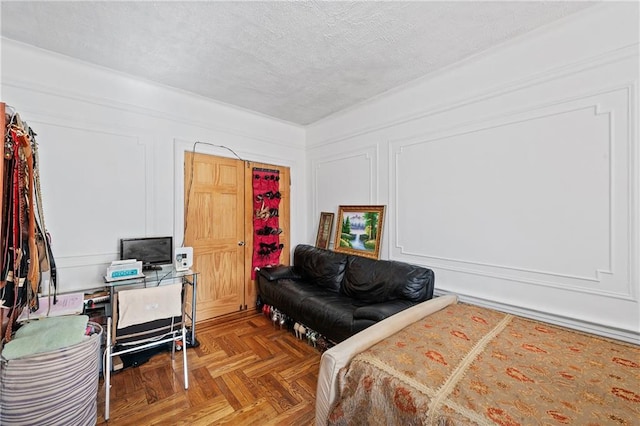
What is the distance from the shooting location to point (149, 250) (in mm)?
2807

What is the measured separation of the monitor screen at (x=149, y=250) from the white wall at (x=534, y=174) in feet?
8.27

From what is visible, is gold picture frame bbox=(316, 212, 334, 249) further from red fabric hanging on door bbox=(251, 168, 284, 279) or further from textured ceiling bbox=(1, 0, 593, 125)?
textured ceiling bbox=(1, 0, 593, 125)

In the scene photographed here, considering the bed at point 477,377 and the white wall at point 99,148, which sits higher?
the white wall at point 99,148

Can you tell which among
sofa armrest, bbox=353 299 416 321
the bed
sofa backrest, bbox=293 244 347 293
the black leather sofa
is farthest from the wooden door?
the bed

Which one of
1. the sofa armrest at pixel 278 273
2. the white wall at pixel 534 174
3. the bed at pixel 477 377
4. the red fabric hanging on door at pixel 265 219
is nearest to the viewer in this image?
the bed at pixel 477 377

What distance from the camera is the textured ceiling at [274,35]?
6.12ft

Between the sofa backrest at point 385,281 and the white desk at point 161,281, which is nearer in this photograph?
the white desk at point 161,281

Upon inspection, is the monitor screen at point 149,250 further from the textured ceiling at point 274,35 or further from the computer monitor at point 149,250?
the textured ceiling at point 274,35

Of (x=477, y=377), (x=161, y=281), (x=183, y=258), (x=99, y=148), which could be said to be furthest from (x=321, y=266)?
(x=99, y=148)

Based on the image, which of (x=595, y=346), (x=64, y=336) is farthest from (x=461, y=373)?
(x=64, y=336)

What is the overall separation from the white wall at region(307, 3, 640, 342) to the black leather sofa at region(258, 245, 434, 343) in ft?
1.12

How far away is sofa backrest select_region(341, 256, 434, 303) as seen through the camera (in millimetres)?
2588

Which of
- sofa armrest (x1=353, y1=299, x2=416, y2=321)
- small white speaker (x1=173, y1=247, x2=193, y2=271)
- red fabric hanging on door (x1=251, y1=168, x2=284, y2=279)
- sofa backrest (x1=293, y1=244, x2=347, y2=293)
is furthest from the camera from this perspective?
red fabric hanging on door (x1=251, y1=168, x2=284, y2=279)

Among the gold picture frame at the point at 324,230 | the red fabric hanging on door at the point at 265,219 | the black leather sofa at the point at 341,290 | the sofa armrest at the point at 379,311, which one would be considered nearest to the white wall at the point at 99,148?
the red fabric hanging on door at the point at 265,219
